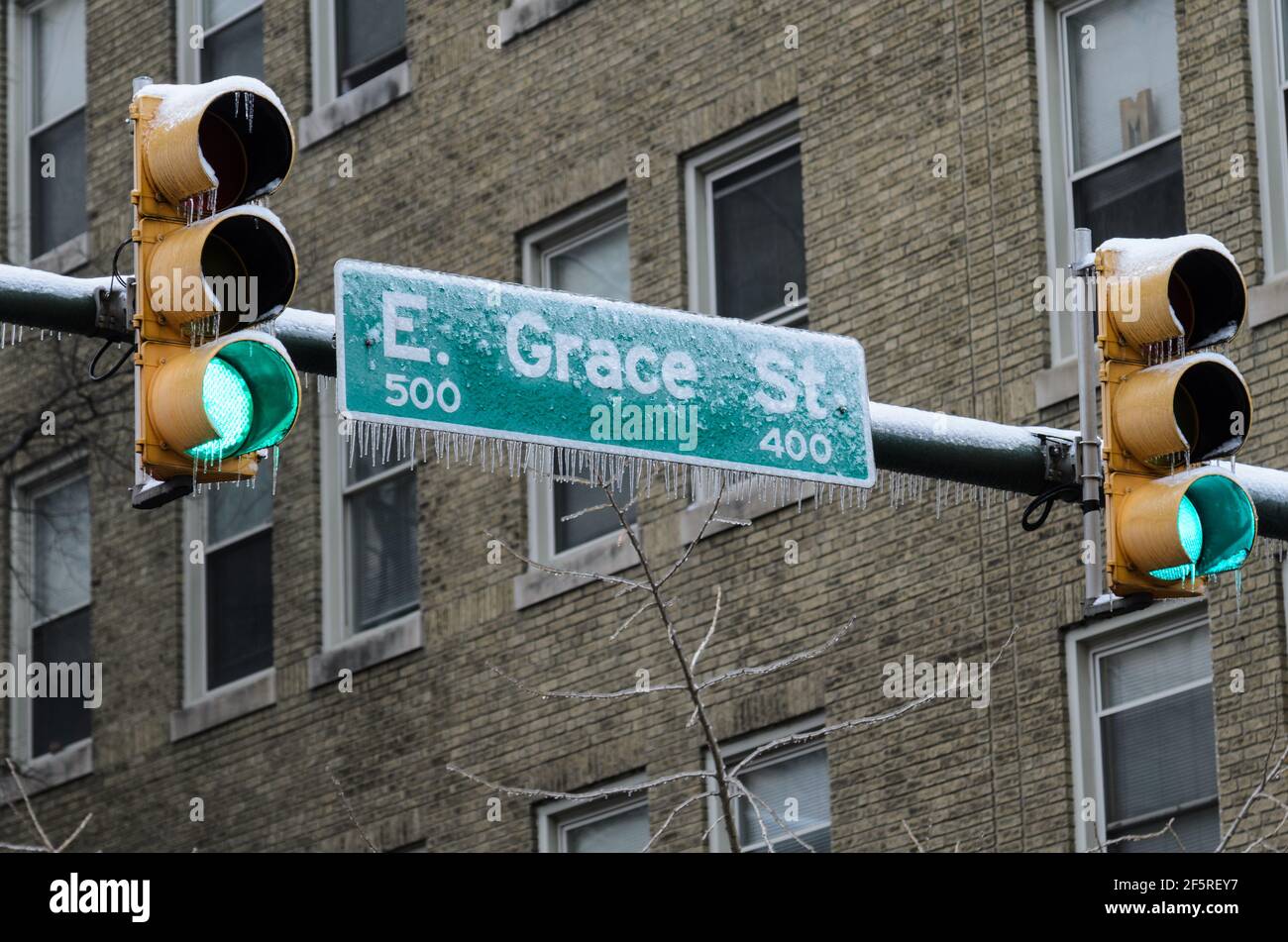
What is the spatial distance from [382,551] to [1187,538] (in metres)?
14.6

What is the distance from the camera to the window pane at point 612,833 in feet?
62.8

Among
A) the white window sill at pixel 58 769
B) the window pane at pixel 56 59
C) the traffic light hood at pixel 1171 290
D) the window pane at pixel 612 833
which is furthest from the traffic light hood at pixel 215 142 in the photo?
the window pane at pixel 56 59

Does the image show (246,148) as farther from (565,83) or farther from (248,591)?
(248,591)

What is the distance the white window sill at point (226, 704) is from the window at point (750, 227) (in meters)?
5.38

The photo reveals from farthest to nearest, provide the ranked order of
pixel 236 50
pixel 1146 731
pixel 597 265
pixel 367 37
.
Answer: pixel 236 50 < pixel 367 37 < pixel 597 265 < pixel 1146 731

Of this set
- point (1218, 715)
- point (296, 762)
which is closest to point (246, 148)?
point (1218, 715)

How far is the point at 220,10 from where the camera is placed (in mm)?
24344

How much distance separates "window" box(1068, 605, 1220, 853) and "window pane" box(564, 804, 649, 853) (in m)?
3.86

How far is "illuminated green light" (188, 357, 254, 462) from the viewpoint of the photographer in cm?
682

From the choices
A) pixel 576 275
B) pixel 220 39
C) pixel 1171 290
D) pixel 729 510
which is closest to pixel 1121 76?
pixel 729 510

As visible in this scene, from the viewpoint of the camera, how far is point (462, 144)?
21.3 m

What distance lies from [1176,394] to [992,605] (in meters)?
9.06

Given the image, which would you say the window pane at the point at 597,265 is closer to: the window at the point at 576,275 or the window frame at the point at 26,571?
the window at the point at 576,275

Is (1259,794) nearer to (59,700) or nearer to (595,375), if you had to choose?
(595,375)
